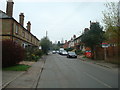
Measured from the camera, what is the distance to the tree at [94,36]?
79.8 ft

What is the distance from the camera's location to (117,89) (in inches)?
264

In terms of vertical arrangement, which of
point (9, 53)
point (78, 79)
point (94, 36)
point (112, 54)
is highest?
point (94, 36)

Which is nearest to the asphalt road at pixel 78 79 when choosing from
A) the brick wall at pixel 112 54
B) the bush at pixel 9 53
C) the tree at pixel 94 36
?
the bush at pixel 9 53

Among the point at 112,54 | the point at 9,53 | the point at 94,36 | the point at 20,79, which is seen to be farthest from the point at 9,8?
the point at 20,79

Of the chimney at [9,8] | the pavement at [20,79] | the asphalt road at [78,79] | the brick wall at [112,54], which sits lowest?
the asphalt road at [78,79]

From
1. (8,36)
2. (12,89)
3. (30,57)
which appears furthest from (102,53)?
(12,89)

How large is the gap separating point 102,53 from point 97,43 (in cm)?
194

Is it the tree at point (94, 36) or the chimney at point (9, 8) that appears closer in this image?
the tree at point (94, 36)

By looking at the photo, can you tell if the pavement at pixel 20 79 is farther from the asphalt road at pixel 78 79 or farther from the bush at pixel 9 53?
the bush at pixel 9 53

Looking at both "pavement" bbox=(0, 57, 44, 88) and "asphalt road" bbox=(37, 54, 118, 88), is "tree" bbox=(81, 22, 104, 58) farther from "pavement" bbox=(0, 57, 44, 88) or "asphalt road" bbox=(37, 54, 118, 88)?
"pavement" bbox=(0, 57, 44, 88)

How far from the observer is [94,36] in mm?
24250

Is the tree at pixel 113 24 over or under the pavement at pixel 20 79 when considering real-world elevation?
over

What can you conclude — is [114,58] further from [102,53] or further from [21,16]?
[21,16]

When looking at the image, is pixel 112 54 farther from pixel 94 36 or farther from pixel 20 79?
pixel 20 79
